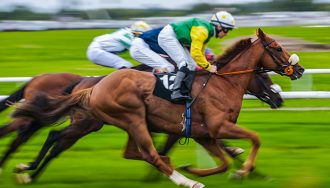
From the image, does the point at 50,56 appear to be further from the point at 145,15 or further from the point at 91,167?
the point at 145,15

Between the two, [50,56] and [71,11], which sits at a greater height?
[50,56]

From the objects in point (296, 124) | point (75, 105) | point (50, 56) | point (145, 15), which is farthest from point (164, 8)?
point (75, 105)

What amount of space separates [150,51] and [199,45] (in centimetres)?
96

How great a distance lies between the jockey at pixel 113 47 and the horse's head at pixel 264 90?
178 centimetres

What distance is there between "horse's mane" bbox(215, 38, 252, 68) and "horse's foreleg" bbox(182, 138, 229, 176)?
2.58 feet

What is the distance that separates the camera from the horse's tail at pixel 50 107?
7.15 meters

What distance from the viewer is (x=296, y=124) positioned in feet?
35.0

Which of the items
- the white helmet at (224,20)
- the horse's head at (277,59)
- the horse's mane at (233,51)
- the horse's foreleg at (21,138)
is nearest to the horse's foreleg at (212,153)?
the horse's mane at (233,51)

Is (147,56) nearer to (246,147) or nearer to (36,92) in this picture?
(36,92)

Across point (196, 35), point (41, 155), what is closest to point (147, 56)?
point (196, 35)

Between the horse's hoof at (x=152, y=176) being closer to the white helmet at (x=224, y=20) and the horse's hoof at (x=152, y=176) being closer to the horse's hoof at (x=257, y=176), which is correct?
the horse's hoof at (x=257, y=176)

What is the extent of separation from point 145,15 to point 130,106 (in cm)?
3681

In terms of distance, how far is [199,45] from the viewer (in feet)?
23.5

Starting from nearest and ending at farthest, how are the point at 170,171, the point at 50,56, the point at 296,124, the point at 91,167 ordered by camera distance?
1. the point at 170,171
2. the point at 91,167
3. the point at 296,124
4. the point at 50,56
